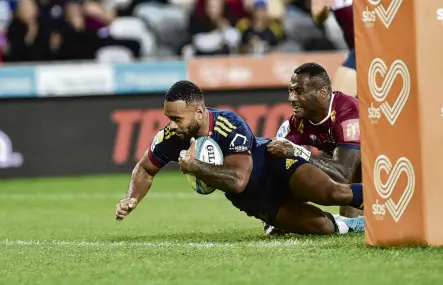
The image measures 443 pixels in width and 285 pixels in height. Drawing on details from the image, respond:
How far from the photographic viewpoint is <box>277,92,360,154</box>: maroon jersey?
26.6 feet

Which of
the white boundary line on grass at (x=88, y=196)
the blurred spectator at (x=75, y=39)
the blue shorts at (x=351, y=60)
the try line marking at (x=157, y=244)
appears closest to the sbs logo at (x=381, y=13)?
the try line marking at (x=157, y=244)

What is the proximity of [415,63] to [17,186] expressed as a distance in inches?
340

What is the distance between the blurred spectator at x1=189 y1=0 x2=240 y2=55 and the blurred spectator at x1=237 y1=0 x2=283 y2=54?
0.21 metres

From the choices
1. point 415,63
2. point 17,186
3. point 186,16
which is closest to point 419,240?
point 415,63

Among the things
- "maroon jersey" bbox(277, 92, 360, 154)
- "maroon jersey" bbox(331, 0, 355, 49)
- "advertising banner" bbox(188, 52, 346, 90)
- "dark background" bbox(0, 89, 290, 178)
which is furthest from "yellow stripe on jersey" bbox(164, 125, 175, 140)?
"advertising banner" bbox(188, 52, 346, 90)

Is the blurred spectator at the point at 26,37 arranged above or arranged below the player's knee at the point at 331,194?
above

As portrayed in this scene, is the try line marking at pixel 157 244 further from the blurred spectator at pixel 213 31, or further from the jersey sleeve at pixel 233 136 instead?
the blurred spectator at pixel 213 31

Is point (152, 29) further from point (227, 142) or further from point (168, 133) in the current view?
point (227, 142)

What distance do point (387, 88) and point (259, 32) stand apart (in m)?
11.0

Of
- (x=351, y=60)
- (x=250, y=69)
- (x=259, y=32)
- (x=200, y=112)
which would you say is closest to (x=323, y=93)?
(x=200, y=112)

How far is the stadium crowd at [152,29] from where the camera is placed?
639 inches

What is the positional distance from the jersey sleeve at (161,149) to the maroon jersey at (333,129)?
125 cm

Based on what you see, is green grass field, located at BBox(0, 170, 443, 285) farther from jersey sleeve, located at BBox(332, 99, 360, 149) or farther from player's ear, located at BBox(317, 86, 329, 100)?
player's ear, located at BBox(317, 86, 329, 100)

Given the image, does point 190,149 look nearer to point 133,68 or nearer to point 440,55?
point 440,55
